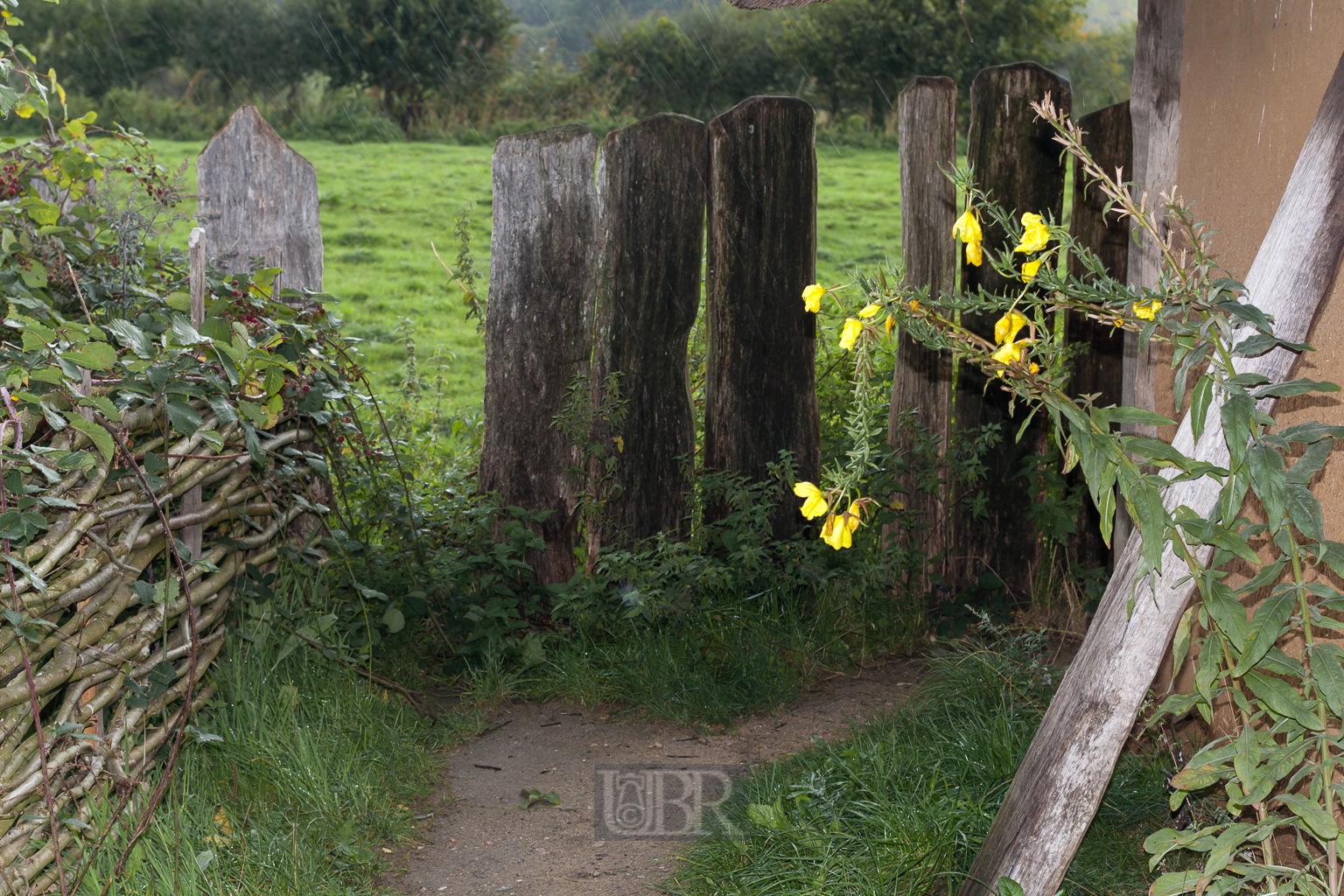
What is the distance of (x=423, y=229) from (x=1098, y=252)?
33.3 feet

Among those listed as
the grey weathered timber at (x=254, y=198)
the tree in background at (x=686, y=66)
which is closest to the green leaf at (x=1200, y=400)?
the grey weathered timber at (x=254, y=198)

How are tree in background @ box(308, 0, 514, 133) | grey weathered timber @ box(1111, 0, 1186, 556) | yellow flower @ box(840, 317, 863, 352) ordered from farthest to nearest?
tree in background @ box(308, 0, 514, 133)
grey weathered timber @ box(1111, 0, 1186, 556)
yellow flower @ box(840, 317, 863, 352)

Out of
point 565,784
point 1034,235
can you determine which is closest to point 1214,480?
point 1034,235

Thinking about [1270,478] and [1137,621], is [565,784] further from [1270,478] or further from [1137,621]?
[1270,478]

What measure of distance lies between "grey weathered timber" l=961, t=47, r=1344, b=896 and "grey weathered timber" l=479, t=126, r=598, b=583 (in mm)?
2376

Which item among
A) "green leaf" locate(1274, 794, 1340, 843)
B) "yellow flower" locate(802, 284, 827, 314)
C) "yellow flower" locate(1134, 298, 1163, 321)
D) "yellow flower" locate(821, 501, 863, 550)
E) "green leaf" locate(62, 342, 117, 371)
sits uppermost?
"yellow flower" locate(802, 284, 827, 314)

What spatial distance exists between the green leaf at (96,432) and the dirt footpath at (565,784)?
133 cm

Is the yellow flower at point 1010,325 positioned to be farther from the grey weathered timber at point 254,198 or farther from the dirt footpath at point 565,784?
the grey weathered timber at point 254,198

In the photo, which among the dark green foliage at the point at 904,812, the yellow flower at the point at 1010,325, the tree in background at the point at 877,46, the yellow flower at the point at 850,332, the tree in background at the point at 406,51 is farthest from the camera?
the tree in background at the point at 406,51

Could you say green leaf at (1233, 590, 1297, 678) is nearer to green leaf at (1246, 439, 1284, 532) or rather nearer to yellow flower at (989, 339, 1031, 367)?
green leaf at (1246, 439, 1284, 532)

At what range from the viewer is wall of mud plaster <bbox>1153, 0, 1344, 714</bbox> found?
2238 mm

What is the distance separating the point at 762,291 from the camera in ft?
13.5

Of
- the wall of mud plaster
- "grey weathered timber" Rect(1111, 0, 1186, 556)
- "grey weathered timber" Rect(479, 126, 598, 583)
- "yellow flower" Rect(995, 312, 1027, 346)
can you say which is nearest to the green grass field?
"grey weathered timber" Rect(479, 126, 598, 583)

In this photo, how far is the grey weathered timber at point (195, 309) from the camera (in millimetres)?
3025
